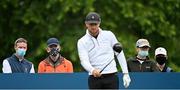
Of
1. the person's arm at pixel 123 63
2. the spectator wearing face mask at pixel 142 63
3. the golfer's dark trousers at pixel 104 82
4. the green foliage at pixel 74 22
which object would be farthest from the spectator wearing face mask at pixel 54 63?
the green foliage at pixel 74 22

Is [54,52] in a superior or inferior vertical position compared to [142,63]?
superior

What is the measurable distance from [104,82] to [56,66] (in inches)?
65.2

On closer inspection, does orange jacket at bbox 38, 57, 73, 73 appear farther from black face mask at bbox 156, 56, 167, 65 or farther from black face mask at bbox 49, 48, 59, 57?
black face mask at bbox 156, 56, 167, 65

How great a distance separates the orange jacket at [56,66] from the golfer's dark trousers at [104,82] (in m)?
1.36

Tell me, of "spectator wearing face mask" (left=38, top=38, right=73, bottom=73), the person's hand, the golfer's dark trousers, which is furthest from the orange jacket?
the person's hand

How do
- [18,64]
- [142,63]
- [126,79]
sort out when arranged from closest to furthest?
[126,79] → [18,64] → [142,63]

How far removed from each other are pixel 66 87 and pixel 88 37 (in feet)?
4.15

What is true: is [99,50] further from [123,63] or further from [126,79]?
[126,79]

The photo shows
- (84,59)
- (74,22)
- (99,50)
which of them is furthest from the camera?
(74,22)

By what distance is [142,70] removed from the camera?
45.2 feet

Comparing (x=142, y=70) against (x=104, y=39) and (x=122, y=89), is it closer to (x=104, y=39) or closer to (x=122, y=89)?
(x=122, y=89)

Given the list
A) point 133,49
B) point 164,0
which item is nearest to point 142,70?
point 133,49

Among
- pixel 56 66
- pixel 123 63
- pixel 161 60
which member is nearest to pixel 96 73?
pixel 123 63

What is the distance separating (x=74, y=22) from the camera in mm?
24078
